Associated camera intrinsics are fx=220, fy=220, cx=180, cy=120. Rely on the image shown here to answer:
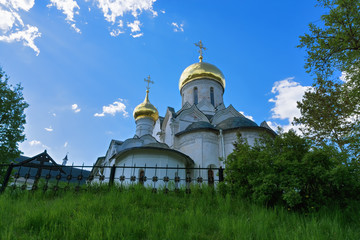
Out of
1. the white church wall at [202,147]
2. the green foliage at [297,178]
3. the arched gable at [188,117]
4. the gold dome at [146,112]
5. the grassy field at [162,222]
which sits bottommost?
the grassy field at [162,222]

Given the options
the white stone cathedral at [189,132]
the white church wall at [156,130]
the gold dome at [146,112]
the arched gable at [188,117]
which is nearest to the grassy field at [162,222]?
the white stone cathedral at [189,132]

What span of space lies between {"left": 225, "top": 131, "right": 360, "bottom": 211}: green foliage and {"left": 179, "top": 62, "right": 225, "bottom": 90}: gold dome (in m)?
16.5

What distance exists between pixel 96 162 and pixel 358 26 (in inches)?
987

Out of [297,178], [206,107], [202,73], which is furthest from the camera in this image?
[202,73]

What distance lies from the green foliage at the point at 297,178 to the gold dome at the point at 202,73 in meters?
16.5

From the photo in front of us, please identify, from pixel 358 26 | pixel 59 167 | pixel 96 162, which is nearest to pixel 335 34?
pixel 358 26

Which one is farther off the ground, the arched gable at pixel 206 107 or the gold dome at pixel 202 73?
the gold dome at pixel 202 73

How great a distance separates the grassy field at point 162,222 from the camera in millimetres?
3283

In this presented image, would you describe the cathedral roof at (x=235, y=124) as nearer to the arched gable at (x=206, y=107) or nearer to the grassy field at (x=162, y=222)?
the arched gable at (x=206, y=107)

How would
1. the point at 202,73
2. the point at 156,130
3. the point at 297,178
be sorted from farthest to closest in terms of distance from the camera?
the point at 156,130 < the point at 202,73 < the point at 297,178

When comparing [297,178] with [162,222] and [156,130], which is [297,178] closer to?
[162,222]

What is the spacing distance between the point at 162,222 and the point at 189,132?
11202 millimetres

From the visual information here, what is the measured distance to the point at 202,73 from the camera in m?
21.3

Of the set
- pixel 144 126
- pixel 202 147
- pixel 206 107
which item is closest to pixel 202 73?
pixel 206 107
